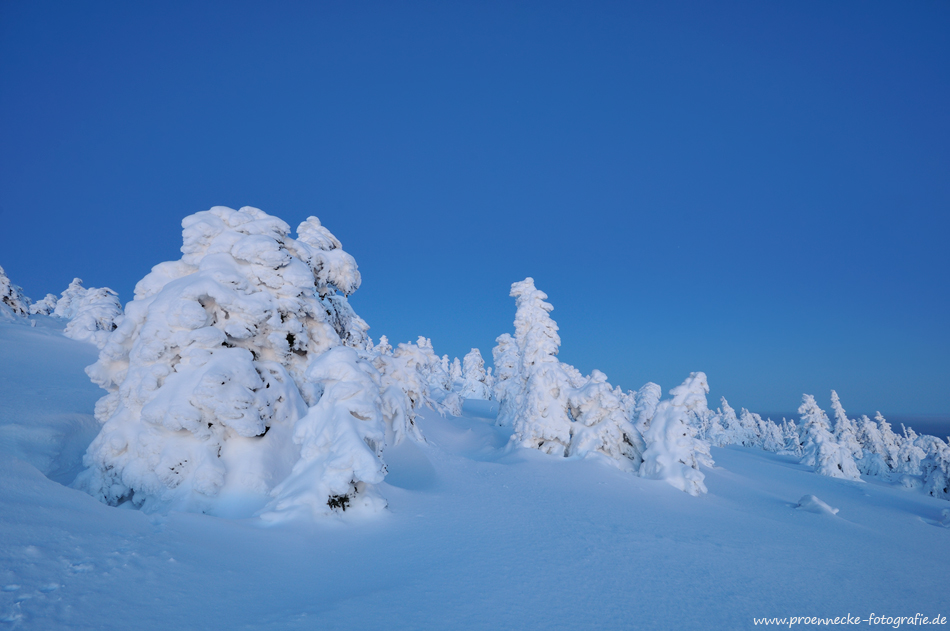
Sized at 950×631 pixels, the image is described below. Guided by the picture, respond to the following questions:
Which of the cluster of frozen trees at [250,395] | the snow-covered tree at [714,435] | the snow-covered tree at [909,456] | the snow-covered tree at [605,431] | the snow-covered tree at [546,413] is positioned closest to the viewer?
the cluster of frozen trees at [250,395]

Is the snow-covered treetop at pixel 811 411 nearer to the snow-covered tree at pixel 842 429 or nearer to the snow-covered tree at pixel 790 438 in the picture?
the snow-covered tree at pixel 842 429

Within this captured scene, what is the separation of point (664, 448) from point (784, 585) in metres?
12.0

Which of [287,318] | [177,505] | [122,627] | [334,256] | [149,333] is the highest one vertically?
[334,256]

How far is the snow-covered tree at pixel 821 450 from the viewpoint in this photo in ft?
144

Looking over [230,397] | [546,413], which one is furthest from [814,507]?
[230,397]

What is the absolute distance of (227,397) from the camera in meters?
11.7

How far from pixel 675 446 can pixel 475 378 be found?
70008 millimetres

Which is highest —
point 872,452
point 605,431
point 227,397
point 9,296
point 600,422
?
point 9,296

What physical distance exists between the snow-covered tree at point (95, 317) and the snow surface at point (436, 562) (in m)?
22.2

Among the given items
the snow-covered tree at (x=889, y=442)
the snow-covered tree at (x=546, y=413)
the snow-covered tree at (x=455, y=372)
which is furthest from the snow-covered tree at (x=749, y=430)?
the snow-covered tree at (x=546, y=413)

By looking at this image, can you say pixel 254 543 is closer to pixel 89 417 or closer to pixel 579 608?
pixel 579 608

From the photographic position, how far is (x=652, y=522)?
40.2 feet

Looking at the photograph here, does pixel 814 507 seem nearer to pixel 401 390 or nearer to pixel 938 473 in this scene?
pixel 401 390

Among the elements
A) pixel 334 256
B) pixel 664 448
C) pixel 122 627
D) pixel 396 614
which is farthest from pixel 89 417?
pixel 664 448
